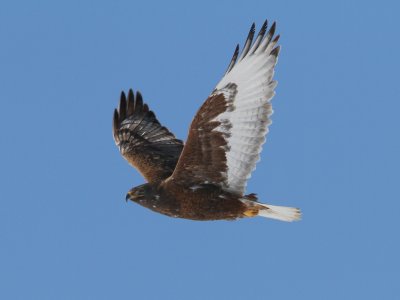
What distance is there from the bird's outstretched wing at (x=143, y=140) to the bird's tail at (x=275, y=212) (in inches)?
73.4

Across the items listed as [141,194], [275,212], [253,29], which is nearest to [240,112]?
[253,29]

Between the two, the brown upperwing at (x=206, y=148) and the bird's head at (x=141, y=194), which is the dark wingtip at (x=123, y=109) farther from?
the brown upperwing at (x=206, y=148)

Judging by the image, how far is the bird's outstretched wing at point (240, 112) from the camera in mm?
11406

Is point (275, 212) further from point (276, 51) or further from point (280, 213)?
point (276, 51)

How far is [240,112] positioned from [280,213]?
1.77m

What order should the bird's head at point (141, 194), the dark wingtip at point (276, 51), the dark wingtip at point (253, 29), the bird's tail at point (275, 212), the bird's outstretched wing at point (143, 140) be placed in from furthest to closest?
the bird's outstretched wing at point (143, 140) → the bird's head at point (141, 194) → the bird's tail at point (275, 212) → the dark wingtip at point (253, 29) → the dark wingtip at point (276, 51)

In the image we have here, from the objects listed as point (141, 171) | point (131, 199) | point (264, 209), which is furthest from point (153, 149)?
point (264, 209)

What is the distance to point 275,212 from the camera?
1246cm

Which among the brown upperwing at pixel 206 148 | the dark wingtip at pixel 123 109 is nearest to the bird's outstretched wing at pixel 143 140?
the dark wingtip at pixel 123 109

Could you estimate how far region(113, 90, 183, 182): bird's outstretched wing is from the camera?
14016 mm

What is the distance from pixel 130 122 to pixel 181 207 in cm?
308

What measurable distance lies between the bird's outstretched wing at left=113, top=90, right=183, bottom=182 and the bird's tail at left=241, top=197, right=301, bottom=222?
187 cm

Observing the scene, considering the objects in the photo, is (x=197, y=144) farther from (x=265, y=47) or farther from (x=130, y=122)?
(x=130, y=122)

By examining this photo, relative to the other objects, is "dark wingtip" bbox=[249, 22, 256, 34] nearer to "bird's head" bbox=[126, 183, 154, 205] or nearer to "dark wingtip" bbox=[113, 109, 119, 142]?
"bird's head" bbox=[126, 183, 154, 205]
